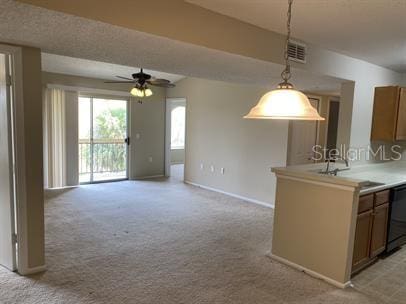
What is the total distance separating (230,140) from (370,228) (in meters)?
3.43

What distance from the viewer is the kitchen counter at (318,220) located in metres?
2.76

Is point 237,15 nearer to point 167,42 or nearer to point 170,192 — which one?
point 167,42

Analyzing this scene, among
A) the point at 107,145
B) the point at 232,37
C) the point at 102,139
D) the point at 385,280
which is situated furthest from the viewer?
the point at 107,145

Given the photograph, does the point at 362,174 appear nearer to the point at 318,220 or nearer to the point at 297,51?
the point at 318,220

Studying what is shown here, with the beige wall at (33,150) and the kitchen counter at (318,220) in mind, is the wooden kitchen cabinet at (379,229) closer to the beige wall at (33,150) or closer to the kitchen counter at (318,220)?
the kitchen counter at (318,220)

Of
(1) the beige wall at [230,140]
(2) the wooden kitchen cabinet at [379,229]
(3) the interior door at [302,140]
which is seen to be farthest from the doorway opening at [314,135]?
(2) the wooden kitchen cabinet at [379,229]

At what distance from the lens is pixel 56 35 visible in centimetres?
222

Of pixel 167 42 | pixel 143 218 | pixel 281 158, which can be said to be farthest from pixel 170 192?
pixel 167 42

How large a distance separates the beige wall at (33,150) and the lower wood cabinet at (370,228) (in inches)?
121

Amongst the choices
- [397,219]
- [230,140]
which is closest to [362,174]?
[397,219]

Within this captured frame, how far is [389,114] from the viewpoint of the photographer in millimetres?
4203

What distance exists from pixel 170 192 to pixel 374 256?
3.95m

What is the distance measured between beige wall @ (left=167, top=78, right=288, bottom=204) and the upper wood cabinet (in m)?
1.37

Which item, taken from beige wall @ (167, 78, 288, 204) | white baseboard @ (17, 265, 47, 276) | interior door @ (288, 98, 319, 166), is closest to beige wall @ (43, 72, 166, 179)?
beige wall @ (167, 78, 288, 204)
